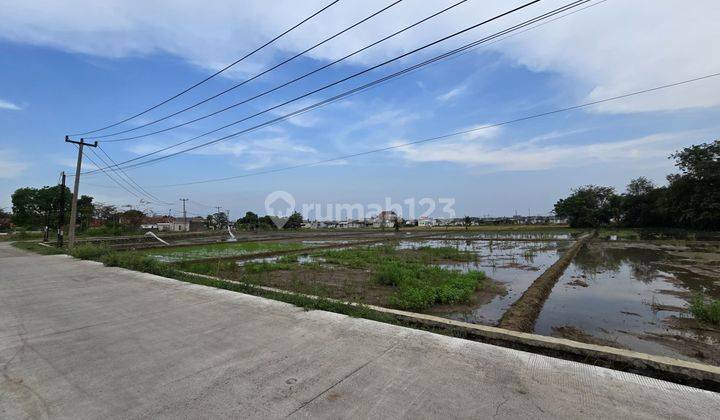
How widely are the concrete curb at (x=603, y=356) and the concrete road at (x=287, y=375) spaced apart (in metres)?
0.46

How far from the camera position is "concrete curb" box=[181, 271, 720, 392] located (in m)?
3.39

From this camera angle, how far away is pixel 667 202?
128ft

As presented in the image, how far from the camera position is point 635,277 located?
1090cm

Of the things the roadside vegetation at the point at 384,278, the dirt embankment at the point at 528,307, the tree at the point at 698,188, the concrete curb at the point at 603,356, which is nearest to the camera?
the concrete curb at the point at 603,356

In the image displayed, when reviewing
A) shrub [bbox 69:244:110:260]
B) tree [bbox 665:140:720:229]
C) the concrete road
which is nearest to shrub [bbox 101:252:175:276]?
shrub [bbox 69:244:110:260]

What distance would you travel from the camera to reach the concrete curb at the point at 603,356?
3.39 metres

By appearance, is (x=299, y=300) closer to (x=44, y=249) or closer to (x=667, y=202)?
(x=44, y=249)

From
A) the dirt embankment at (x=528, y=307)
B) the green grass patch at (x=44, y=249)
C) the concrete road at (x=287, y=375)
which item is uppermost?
the green grass patch at (x=44, y=249)

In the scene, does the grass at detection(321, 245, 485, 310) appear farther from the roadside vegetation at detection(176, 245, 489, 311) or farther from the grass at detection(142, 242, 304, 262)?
the grass at detection(142, 242, 304, 262)

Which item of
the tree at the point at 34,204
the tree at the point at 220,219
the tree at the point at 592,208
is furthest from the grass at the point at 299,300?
the tree at the point at 220,219

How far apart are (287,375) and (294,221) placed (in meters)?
78.6

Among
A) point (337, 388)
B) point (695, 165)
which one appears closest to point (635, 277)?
point (337, 388)

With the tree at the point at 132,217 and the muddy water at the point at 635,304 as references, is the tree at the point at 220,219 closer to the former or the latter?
the tree at the point at 132,217

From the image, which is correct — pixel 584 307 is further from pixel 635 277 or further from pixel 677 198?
pixel 677 198
